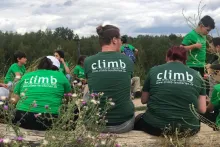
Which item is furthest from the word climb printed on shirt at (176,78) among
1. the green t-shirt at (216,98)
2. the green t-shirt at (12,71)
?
the green t-shirt at (12,71)

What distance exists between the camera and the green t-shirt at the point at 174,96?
3699 mm

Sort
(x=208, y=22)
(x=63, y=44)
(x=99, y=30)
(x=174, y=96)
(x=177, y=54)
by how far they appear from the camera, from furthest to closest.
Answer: (x=63, y=44), (x=208, y=22), (x=99, y=30), (x=177, y=54), (x=174, y=96)

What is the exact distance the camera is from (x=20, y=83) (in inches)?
158

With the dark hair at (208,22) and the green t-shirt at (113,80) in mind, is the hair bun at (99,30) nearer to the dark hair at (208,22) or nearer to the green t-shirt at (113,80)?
the green t-shirt at (113,80)

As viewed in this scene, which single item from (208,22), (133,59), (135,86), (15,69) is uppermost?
(208,22)

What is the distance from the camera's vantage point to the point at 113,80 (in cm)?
372

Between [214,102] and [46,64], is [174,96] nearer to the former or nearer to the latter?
[214,102]

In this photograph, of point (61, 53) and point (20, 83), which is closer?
point (20, 83)

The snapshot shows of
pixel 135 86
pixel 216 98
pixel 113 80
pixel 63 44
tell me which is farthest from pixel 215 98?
pixel 63 44

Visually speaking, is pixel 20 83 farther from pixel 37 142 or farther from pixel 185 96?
pixel 185 96

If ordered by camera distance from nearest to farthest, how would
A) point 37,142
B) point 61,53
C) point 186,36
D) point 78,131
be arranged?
1. point 78,131
2. point 37,142
3. point 186,36
4. point 61,53

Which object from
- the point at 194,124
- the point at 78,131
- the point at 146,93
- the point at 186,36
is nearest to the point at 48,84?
the point at 146,93

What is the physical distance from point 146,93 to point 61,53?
4559 millimetres

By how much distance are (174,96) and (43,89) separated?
4.11 ft
